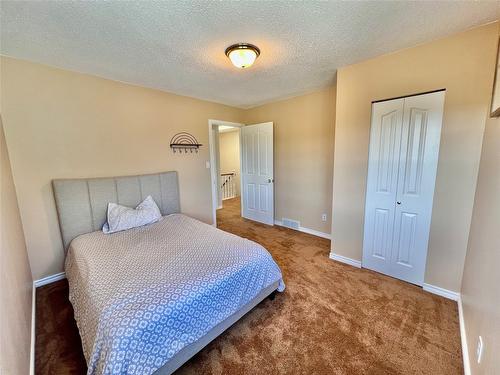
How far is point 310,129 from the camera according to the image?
350 centimetres

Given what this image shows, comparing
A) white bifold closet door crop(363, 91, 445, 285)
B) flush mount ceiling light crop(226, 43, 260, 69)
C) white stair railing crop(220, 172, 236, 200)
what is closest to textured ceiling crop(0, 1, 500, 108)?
flush mount ceiling light crop(226, 43, 260, 69)

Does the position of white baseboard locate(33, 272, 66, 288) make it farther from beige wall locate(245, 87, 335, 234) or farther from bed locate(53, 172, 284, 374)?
beige wall locate(245, 87, 335, 234)

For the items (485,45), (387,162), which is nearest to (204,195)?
(387,162)

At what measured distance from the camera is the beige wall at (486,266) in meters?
1.06

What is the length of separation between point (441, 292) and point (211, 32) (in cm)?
325

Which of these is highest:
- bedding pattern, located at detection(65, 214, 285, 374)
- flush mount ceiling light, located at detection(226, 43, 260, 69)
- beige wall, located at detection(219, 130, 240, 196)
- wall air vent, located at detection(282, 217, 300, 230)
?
flush mount ceiling light, located at detection(226, 43, 260, 69)

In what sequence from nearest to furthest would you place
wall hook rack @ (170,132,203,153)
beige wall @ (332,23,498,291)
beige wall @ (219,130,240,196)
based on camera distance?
beige wall @ (332,23,498,291) → wall hook rack @ (170,132,203,153) → beige wall @ (219,130,240,196)

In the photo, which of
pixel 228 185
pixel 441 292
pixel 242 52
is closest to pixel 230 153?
pixel 228 185

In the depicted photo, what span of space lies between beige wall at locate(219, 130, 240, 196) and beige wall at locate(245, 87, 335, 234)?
9.72 ft

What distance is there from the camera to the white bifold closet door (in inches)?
78.5

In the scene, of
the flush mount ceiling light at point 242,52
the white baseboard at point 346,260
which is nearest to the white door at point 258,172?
the white baseboard at point 346,260

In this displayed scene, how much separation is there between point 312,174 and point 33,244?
12.4ft

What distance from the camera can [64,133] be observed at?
7.64ft

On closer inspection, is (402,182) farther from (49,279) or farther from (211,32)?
(49,279)
